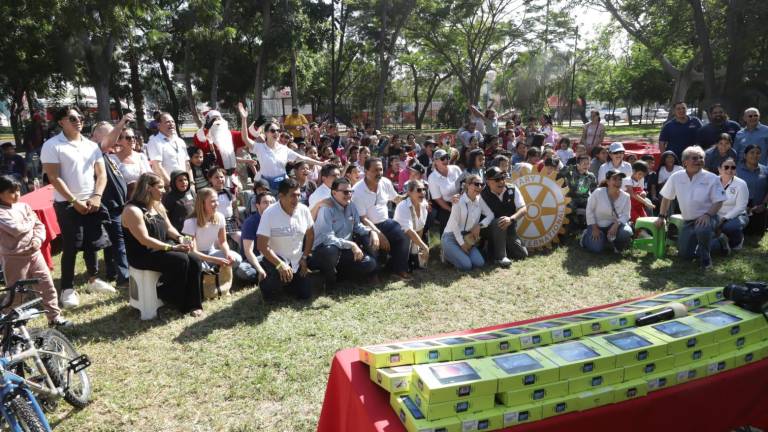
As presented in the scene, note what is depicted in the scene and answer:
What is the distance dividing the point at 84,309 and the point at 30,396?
274cm

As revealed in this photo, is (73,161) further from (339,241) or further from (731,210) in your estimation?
(731,210)

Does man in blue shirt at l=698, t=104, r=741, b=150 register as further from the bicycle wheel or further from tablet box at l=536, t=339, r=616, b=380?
the bicycle wheel

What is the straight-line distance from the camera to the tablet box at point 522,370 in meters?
2.00

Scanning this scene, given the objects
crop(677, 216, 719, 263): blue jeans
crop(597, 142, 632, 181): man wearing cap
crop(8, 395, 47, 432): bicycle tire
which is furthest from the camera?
crop(597, 142, 632, 181): man wearing cap

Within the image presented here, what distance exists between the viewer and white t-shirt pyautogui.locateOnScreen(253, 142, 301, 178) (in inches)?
284

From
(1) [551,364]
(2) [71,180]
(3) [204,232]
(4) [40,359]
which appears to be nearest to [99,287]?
(2) [71,180]

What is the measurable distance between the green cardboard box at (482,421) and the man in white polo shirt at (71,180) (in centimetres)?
476

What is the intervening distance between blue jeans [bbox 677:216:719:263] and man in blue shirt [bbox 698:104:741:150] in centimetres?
277

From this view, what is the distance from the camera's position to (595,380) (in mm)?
2139

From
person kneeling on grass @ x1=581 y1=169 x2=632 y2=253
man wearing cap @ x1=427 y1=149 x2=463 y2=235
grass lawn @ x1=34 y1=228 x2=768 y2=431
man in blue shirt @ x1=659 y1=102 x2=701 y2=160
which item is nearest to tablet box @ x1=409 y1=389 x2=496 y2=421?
grass lawn @ x1=34 y1=228 x2=768 y2=431

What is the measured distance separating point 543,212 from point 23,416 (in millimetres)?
6289

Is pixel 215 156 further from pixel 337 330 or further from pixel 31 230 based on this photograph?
pixel 337 330

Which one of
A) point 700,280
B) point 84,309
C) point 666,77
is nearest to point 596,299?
point 700,280

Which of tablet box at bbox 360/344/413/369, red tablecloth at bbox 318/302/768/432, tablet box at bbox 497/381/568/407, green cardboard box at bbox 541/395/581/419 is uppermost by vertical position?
tablet box at bbox 360/344/413/369
